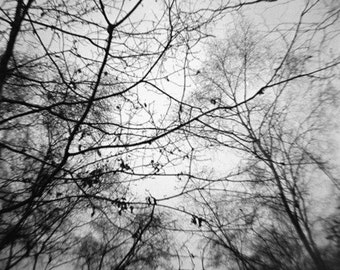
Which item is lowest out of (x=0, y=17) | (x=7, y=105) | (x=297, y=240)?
(x=297, y=240)

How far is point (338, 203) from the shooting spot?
5234 mm

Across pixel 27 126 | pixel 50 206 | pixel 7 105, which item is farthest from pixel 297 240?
pixel 7 105

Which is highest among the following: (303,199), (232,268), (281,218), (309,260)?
(303,199)

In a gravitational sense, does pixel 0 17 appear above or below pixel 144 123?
above

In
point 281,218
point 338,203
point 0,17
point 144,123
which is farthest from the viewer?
point 281,218

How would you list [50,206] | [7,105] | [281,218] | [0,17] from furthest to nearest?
[281,218] → [7,105] → [50,206] → [0,17]

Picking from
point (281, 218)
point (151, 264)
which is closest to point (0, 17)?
point (151, 264)

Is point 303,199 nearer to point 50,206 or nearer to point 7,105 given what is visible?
point 50,206

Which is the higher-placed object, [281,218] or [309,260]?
[281,218]

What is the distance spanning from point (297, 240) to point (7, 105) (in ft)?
30.2

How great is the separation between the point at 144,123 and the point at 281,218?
603 centimetres

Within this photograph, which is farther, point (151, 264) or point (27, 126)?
point (151, 264)

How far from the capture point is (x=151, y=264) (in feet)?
17.6

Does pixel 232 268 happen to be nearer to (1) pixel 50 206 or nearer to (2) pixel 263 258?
(2) pixel 263 258
